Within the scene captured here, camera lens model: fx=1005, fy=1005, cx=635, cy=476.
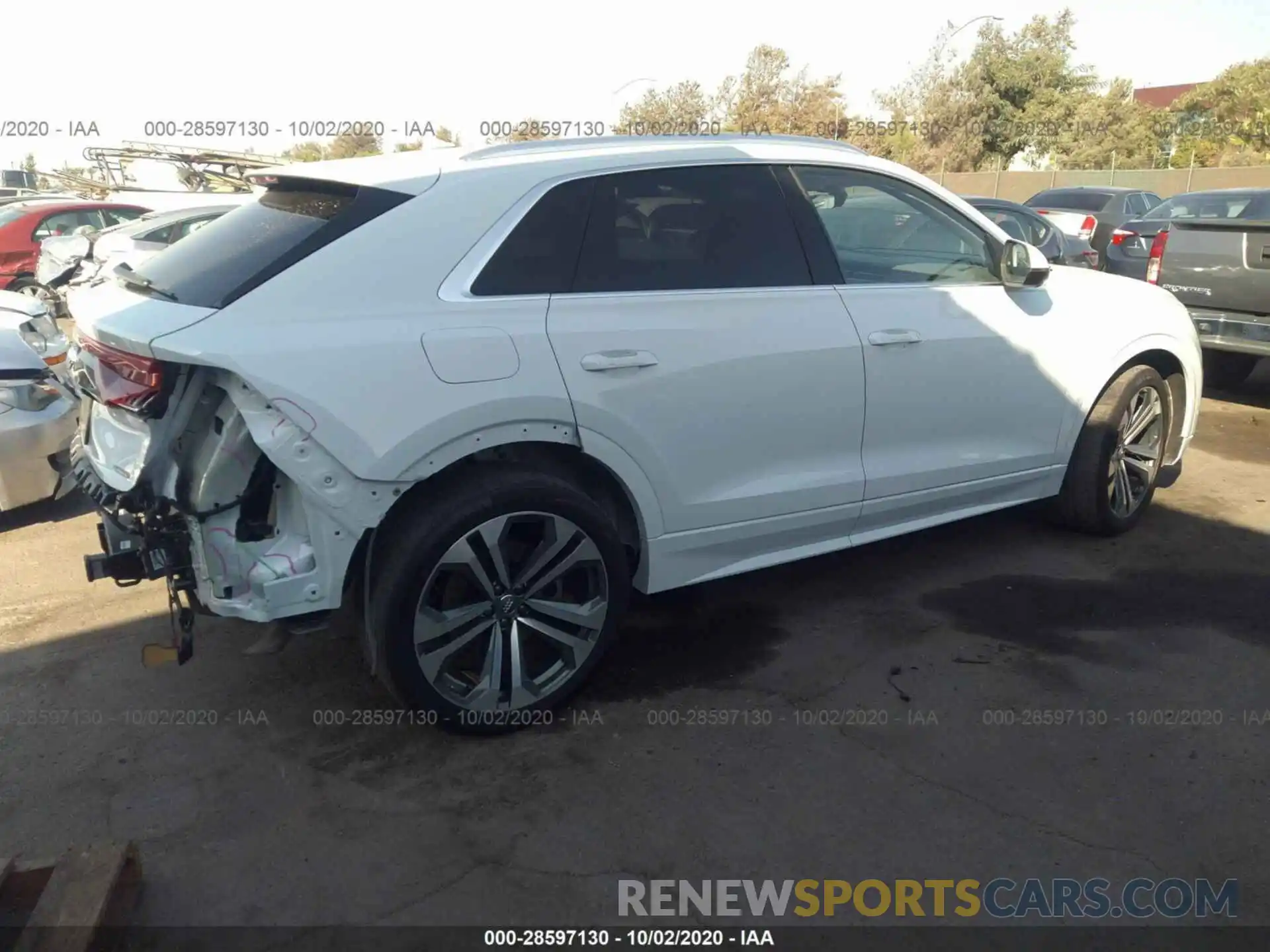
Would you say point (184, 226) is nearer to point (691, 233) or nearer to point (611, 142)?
point (611, 142)

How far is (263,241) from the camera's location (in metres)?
3.12

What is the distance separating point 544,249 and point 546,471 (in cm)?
72

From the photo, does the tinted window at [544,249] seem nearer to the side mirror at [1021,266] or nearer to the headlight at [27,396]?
the side mirror at [1021,266]

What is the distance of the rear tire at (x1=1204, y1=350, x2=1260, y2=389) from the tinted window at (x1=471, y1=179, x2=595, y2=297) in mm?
7498

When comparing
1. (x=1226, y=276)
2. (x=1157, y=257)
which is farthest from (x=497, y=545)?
(x=1157, y=257)

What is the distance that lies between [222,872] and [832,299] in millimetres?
2739

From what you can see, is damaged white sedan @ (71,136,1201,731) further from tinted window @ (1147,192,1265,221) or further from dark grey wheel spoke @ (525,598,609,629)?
tinted window @ (1147,192,1265,221)

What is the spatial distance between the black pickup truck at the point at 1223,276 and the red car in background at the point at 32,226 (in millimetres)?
12136

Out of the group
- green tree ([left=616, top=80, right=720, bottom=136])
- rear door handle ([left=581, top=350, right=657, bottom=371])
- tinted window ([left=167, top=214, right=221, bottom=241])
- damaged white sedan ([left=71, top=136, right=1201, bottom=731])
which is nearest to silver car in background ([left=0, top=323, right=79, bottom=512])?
damaged white sedan ([left=71, top=136, right=1201, bottom=731])

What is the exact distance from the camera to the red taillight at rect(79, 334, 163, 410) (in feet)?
9.40

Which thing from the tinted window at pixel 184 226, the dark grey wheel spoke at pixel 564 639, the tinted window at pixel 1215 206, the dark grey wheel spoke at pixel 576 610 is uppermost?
the tinted window at pixel 1215 206

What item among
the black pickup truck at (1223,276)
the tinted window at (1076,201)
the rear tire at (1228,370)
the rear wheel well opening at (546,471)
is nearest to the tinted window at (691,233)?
the rear wheel well opening at (546,471)

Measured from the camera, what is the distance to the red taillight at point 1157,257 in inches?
314

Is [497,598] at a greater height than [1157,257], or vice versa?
[1157,257]
